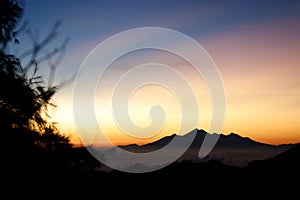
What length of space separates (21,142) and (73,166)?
9.92 feet

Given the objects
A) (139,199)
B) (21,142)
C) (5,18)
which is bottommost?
(139,199)

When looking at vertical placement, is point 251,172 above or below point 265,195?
above

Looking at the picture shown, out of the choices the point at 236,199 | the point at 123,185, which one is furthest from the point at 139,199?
the point at 236,199

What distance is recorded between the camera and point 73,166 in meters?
14.8

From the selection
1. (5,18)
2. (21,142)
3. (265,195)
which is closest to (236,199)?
(265,195)

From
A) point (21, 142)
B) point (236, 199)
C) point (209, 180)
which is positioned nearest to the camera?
point (21, 142)

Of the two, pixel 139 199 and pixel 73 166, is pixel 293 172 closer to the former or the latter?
pixel 139 199

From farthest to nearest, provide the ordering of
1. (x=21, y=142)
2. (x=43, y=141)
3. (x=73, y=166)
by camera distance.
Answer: (x=73, y=166), (x=43, y=141), (x=21, y=142)

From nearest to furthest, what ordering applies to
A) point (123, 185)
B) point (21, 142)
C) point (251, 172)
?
1. point (21, 142)
2. point (123, 185)
3. point (251, 172)

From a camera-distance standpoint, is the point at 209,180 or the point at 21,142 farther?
the point at 209,180

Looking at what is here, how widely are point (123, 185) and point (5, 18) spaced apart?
14797mm

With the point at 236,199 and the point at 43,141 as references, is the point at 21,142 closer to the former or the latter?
the point at 43,141

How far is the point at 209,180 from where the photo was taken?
25672mm

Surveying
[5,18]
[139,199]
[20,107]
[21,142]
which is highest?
[5,18]
